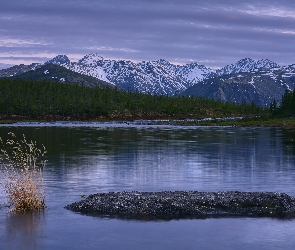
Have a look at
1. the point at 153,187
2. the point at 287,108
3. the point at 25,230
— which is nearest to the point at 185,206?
the point at 153,187

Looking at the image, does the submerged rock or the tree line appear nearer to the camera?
the submerged rock

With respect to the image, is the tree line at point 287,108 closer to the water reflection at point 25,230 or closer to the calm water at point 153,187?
the calm water at point 153,187

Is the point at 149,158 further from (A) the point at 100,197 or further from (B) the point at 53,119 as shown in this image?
(B) the point at 53,119

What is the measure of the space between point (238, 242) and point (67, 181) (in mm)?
16248

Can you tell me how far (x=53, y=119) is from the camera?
191m

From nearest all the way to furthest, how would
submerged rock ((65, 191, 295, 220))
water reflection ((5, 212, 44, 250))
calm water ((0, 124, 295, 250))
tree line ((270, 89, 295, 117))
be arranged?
water reflection ((5, 212, 44, 250)) < calm water ((0, 124, 295, 250)) < submerged rock ((65, 191, 295, 220)) < tree line ((270, 89, 295, 117))

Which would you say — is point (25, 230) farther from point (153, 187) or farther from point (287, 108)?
point (287, 108)

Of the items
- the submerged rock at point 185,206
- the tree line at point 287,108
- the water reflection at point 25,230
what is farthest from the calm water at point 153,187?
the tree line at point 287,108

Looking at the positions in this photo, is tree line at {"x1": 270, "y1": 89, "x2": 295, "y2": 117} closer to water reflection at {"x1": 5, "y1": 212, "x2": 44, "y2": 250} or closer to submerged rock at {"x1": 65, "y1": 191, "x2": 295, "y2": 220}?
submerged rock at {"x1": 65, "y1": 191, "x2": 295, "y2": 220}

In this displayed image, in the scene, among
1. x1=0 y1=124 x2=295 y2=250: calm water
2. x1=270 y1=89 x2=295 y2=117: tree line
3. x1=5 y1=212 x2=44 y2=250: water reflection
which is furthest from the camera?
x1=270 y1=89 x2=295 y2=117: tree line

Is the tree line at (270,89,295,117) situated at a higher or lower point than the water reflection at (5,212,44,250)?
higher

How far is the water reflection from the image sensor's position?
62.4 ft

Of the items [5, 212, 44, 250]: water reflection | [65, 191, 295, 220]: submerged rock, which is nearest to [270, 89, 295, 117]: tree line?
[65, 191, 295, 220]: submerged rock

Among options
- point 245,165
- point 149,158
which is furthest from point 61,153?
point 245,165
